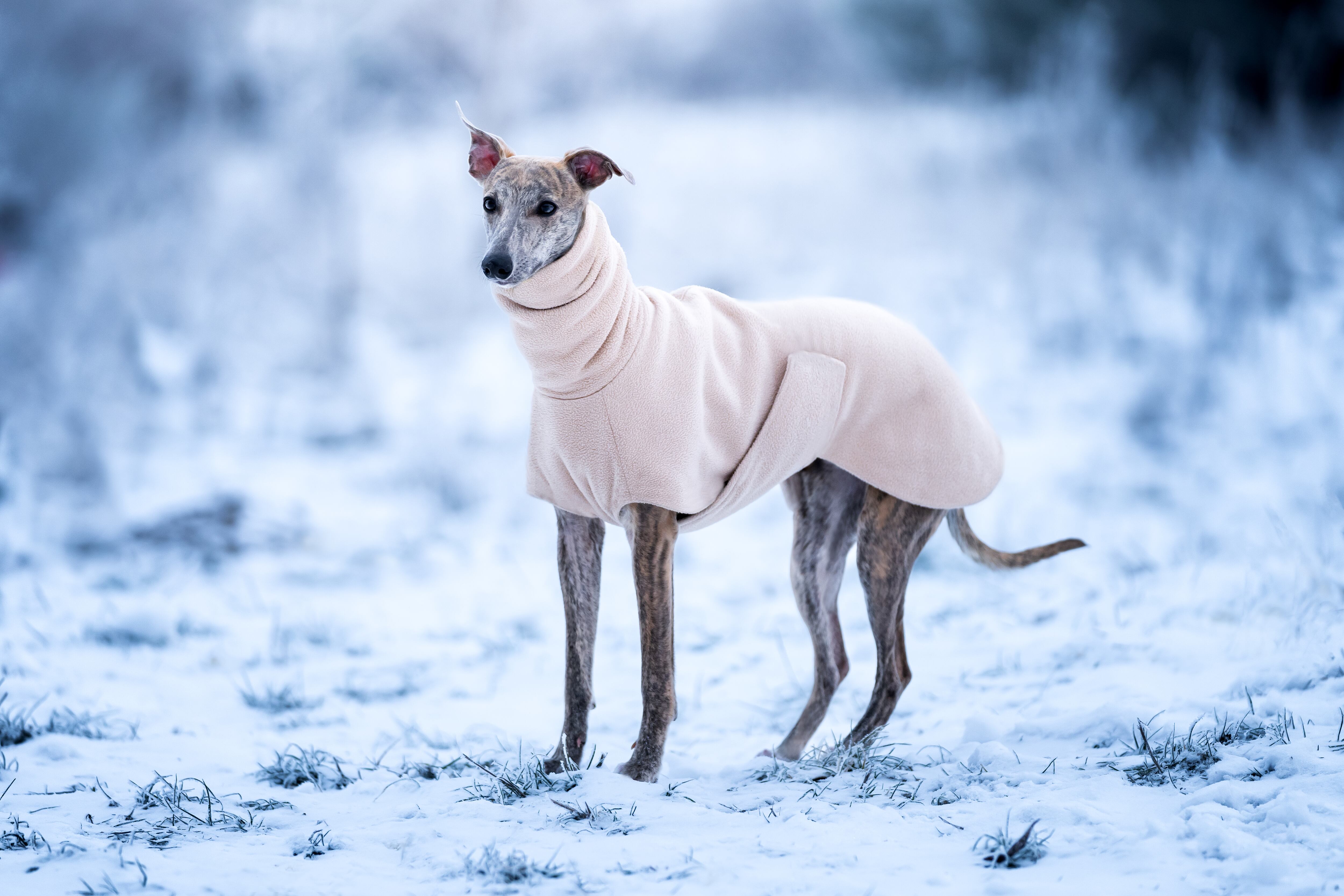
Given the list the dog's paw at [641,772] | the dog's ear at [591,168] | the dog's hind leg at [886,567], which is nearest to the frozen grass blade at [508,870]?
the dog's paw at [641,772]

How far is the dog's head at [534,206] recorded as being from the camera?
268cm

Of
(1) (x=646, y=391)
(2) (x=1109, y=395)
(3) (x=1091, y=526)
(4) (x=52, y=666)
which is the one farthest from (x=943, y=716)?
(2) (x=1109, y=395)

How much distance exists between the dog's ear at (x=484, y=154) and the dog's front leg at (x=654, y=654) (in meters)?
1.13

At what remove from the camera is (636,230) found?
1137 cm

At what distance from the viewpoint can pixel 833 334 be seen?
3.12 m

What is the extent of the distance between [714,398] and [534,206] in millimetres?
729

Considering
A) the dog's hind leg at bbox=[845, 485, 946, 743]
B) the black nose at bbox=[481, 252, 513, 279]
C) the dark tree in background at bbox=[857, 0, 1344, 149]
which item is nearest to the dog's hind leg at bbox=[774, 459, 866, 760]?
the dog's hind leg at bbox=[845, 485, 946, 743]

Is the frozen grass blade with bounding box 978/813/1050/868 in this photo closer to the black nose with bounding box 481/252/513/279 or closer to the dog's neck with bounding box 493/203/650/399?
the dog's neck with bounding box 493/203/650/399

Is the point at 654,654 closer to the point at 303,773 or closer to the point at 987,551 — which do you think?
the point at 303,773

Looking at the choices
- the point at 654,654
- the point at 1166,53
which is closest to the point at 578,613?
the point at 654,654

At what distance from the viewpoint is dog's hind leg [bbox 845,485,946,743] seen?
328 cm

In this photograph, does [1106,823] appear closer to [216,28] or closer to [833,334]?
[833,334]

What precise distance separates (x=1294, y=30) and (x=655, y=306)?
28.8 feet

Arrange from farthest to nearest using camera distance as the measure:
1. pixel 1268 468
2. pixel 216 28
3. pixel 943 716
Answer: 1. pixel 216 28
2. pixel 1268 468
3. pixel 943 716
